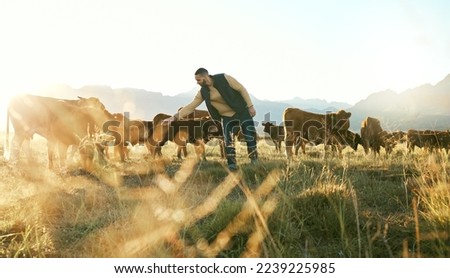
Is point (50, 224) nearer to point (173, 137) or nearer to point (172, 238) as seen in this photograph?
point (172, 238)

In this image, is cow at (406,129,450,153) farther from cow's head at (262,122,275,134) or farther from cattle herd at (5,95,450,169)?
cow's head at (262,122,275,134)

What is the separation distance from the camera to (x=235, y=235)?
350 centimetres

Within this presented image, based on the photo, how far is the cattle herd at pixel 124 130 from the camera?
429 inches

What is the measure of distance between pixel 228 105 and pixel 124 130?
6.42 m

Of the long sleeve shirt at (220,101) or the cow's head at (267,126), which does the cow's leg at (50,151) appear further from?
the cow's head at (267,126)

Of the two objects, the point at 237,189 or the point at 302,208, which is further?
the point at 237,189

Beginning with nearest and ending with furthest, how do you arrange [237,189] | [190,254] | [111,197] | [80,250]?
[190,254]
[80,250]
[111,197]
[237,189]

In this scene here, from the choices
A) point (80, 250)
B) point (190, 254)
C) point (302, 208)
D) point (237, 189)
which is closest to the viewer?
point (190, 254)

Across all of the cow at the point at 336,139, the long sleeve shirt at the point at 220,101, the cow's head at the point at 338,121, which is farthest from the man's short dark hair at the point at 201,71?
the cow's head at the point at 338,121

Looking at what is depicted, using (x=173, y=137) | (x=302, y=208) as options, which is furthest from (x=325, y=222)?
(x=173, y=137)

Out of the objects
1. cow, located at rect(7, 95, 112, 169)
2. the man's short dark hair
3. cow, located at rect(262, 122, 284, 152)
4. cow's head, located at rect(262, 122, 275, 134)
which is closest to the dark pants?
the man's short dark hair

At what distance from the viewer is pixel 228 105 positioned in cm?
925

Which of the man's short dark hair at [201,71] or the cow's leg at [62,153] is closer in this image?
the man's short dark hair at [201,71]
